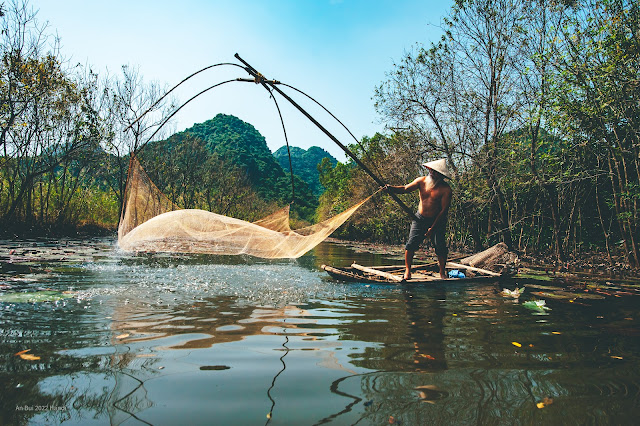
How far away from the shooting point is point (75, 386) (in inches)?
80.0

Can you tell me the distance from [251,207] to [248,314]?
38.6 m

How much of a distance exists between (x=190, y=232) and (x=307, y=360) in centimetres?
329

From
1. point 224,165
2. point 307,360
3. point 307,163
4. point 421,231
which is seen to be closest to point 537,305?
point 421,231

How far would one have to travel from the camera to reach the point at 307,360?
8.42 ft

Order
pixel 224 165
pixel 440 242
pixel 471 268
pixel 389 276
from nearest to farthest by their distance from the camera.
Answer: pixel 389 276
pixel 440 242
pixel 471 268
pixel 224 165

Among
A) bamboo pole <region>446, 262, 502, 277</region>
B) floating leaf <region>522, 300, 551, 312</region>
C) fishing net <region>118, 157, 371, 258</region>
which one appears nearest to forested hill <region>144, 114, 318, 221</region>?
bamboo pole <region>446, 262, 502, 277</region>

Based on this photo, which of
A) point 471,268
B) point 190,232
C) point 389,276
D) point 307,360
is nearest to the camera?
point 307,360

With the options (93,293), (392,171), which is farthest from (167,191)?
(93,293)

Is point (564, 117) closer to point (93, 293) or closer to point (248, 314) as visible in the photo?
point (248, 314)

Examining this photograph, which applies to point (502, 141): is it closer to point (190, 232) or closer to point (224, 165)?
point (190, 232)

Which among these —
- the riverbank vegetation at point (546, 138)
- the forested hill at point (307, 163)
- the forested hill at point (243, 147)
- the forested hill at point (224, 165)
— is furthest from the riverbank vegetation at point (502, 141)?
the forested hill at point (307, 163)

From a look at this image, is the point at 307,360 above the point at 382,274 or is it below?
below

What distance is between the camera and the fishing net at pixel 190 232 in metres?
5.12

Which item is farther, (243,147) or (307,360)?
(243,147)
